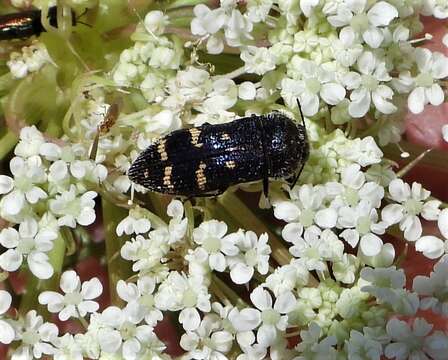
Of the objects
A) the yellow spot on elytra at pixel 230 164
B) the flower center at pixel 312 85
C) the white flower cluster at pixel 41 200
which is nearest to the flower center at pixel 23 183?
the white flower cluster at pixel 41 200

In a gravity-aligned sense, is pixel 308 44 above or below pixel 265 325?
above

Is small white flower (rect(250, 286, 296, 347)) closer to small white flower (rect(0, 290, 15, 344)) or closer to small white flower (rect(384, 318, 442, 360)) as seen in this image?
small white flower (rect(384, 318, 442, 360))

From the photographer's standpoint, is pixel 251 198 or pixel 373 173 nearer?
pixel 373 173

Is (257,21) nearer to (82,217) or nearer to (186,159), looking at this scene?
(186,159)

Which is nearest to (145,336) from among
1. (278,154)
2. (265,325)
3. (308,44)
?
(265,325)

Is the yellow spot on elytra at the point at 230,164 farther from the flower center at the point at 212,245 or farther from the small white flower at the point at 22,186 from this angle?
the small white flower at the point at 22,186

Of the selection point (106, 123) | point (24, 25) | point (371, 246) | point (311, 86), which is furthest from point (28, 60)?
point (371, 246)

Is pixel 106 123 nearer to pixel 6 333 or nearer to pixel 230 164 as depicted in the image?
pixel 230 164

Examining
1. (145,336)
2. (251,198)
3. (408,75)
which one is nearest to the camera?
(145,336)
